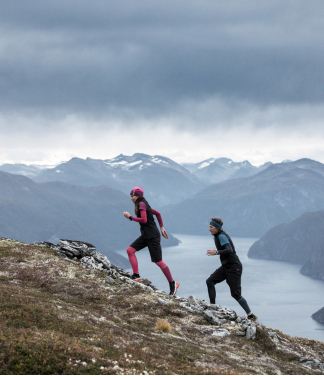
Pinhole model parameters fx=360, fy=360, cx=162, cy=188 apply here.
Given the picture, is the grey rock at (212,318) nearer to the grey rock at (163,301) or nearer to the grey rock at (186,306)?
the grey rock at (186,306)

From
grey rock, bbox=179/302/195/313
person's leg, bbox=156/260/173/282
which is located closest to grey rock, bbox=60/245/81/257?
person's leg, bbox=156/260/173/282

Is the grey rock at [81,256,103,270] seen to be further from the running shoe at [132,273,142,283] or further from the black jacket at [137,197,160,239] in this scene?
the black jacket at [137,197,160,239]

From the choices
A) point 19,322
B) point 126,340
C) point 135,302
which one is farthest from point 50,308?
point 135,302

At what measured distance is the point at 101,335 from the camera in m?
9.32

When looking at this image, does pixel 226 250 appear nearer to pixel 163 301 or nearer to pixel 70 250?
pixel 163 301

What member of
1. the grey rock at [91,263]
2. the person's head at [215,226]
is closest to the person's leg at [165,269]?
the person's head at [215,226]

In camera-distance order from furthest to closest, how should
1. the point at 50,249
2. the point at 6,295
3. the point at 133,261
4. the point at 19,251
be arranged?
the point at 50,249 → the point at 19,251 → the point at 133,261 → the point at 6,295

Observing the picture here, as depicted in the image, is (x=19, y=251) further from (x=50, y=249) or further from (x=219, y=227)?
(x=219, y=227)

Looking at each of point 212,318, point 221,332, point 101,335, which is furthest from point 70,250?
point 101,335

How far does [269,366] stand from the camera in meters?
10.1

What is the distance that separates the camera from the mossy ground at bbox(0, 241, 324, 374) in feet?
25.1

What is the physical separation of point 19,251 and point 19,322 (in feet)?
31.0

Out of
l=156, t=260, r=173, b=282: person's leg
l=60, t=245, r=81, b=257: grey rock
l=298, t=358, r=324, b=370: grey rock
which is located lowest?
l=298, t=358, r=324, b=370: grey rock

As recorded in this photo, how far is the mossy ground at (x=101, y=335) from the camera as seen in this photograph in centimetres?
766
